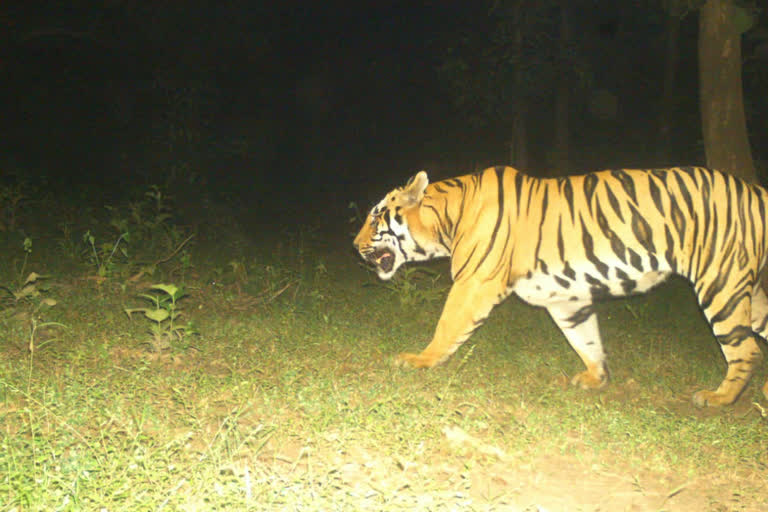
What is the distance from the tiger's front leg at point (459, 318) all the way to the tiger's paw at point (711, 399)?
135cm

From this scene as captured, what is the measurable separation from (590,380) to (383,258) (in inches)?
64.1

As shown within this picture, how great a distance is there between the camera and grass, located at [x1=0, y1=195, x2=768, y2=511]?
8.96 ft

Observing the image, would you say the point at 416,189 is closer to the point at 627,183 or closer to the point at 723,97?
the point at 627,183

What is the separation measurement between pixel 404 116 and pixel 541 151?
392 centimetres

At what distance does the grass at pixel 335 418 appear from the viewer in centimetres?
273

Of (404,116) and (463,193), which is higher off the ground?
(463,193)

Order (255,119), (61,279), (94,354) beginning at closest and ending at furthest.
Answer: (94,354)
(61,279)
(255,119)

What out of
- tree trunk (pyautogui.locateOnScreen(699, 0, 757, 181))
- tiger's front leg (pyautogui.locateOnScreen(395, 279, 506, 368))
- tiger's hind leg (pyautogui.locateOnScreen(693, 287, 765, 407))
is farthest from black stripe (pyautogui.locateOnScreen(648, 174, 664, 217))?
tree trunk (pyautogui.locateOnScreen(699, 0, 757, 181))

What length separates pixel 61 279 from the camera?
18.8 feet

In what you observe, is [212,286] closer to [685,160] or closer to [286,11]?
[286,11]

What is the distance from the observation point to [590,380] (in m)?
4.76

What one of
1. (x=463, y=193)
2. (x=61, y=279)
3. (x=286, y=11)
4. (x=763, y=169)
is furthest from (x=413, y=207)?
(x=286, y=11)

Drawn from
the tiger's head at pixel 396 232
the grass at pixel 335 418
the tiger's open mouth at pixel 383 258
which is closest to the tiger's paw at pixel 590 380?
the grass at pixel 335 418

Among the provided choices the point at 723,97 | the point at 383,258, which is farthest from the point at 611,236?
the point at 723,97
